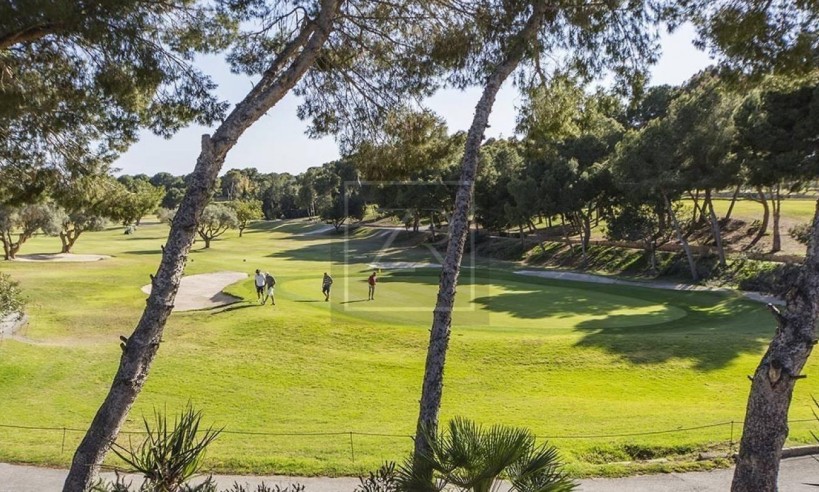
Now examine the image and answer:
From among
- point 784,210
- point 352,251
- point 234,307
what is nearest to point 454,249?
point 234,307

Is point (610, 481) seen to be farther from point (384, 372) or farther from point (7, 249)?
point (7, 249)

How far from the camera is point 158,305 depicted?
6141 mm

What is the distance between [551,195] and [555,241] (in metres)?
8.85

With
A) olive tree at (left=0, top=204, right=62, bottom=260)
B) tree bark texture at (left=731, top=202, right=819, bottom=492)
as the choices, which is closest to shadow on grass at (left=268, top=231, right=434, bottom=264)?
olive tree at (left=0, top=204, right=62, bottom=260)

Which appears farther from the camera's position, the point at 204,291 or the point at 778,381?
the point at 204,291

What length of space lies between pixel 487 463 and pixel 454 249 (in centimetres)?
312

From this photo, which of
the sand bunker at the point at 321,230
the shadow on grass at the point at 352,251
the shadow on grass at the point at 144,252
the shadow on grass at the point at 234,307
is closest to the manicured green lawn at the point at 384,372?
the shadow on grass at the point at 234,307

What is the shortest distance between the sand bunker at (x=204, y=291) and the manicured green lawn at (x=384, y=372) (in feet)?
5.19

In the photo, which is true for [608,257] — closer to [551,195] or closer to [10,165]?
[551,195]

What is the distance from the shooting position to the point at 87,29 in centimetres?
700

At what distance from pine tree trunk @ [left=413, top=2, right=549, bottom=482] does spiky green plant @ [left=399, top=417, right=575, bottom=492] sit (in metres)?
1.67

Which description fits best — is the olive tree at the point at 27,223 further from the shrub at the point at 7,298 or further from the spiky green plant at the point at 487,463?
the spiky green plant at the point at 487,463

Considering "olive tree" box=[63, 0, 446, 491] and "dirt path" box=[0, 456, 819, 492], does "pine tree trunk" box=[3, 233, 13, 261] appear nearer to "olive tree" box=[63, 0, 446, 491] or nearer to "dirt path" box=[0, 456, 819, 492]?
"dirt path" box=[0, 456, 819, 492]

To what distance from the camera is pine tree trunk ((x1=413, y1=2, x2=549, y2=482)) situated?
6.77 meters
